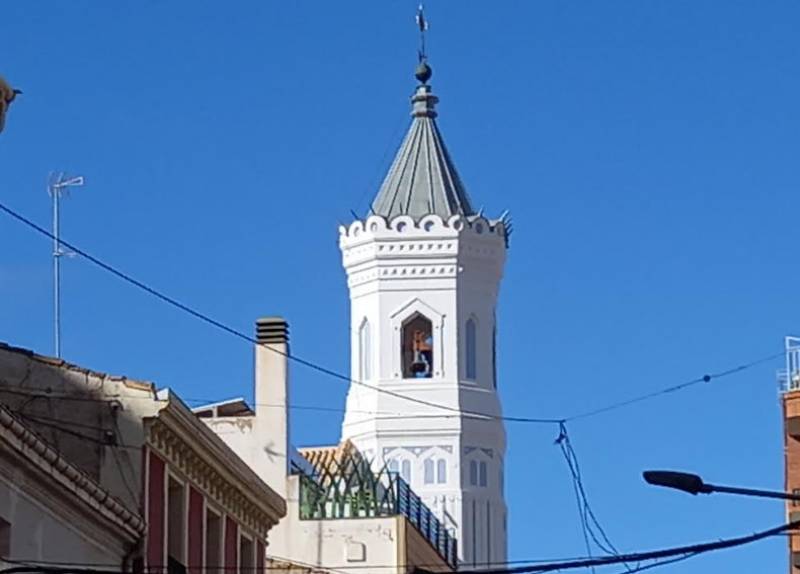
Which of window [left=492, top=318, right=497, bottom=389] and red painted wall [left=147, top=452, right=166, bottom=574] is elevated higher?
window [left=492, top=318, right=497, bottom=389]

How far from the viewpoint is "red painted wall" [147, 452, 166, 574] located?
4238 centimetres

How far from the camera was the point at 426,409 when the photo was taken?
111000 millimetres

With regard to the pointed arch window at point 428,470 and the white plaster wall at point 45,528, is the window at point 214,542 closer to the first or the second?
the white plaster wall at point 45,528

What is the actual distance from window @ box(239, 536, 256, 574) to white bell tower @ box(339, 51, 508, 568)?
Answer: 57.3m

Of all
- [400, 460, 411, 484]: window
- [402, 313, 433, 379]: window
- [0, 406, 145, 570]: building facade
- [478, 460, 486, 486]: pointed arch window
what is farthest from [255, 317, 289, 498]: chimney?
→ [402, 313, 433, 379]: window

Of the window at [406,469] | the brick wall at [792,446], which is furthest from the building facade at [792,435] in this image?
the window at [406,469]

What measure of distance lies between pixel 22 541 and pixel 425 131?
8137 centimetres

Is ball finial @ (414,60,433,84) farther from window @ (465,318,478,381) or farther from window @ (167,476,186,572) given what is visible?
window @ (167,476,186,572)

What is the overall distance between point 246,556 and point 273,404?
9.20 metres

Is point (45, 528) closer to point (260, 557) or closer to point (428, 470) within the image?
point (260, 557)

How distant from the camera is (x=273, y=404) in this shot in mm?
58938

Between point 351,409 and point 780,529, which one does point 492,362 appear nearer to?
point 351,409

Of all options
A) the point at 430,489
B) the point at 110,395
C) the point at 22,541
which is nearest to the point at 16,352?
the point at 110,395

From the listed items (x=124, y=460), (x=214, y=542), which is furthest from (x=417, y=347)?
(x=124, y=460)
